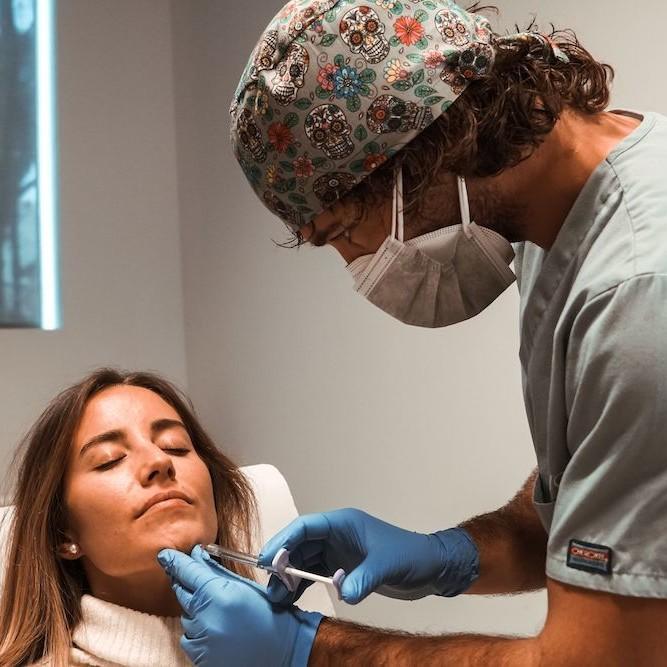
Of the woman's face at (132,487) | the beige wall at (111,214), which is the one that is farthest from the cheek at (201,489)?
the beige wall at (111,214)

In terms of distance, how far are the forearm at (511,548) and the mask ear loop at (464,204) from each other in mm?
556

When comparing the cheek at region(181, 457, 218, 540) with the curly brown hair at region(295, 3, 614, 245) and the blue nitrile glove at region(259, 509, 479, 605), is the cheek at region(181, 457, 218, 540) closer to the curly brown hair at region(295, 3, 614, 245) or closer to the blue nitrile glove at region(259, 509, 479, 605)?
the blue nitrile glove at region(259, 509, 479, 605)

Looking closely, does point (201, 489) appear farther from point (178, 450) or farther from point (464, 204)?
point (464, 204)

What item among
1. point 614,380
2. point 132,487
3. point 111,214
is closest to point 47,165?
point 111,214

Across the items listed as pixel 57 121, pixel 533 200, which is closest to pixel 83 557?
pixel 533 200

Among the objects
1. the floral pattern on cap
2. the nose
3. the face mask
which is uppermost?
the floral pattern on cap

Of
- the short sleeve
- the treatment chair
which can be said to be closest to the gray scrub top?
the short sleeve

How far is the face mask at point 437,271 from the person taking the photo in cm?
116

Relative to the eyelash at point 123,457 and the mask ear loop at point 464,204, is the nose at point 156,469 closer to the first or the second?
the eyelash at point 123,457

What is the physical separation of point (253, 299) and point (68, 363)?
0.62 metres

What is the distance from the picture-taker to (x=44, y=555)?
5.20 ft

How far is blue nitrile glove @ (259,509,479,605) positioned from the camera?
50.6 inches

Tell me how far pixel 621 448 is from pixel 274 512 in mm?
→ 1201

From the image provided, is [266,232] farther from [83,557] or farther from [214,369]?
[83,557]
